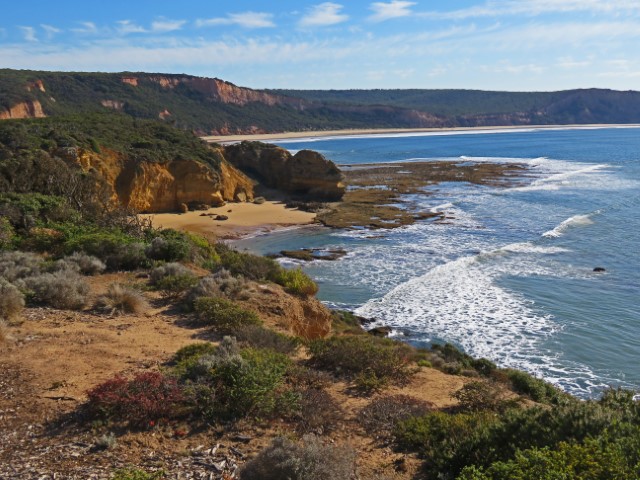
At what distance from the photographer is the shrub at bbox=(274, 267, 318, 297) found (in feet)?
46.9

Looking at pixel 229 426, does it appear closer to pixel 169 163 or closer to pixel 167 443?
pixel 167 443

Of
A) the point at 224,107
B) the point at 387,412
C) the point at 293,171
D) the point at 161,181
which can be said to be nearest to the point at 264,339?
the point at 387,412

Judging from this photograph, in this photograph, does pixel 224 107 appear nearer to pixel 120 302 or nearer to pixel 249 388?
pixel 120 302

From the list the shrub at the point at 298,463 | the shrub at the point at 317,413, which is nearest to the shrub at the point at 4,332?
the shrub at the point at 317,413

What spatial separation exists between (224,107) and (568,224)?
11949cm

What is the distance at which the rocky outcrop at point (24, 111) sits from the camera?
228 feet

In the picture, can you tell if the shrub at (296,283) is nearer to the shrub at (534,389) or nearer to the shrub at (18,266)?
the shrub at (534,389)

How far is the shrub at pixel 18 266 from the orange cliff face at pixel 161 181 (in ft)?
52.9

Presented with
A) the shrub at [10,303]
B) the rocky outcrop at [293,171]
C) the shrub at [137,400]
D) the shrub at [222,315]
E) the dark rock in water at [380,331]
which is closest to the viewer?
the shrub at [137,400]

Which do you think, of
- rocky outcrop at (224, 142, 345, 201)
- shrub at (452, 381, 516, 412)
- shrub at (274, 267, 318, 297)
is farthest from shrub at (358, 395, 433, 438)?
rocky outcrop at (224, 142, 345, 201)

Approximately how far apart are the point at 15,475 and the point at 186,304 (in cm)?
616

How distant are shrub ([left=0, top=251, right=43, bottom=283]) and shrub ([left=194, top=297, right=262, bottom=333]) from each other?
3.91m

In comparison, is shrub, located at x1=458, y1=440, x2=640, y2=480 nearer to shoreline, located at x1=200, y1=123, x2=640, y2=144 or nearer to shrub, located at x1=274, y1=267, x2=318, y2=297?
shrub, located at x1=274, y1=267, x2=318, y2=297

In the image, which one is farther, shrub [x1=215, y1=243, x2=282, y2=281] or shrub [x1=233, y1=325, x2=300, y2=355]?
shrub [x1=215, y1=243, x2=282, y2=281]
